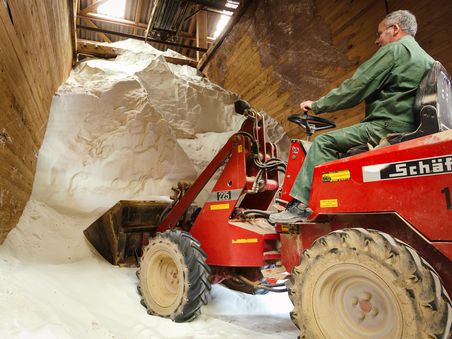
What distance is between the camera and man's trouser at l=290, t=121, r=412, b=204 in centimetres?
225

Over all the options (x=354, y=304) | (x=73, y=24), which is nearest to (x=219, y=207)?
(x=354, y=304)

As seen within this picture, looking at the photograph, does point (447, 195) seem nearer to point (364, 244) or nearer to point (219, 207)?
point (364, 244)

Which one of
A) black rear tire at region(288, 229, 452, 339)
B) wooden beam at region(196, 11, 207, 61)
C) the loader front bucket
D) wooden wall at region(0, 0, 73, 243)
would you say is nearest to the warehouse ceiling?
wooden beam at region(196, 11, 207, 61)

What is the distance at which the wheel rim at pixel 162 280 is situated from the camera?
3.32m

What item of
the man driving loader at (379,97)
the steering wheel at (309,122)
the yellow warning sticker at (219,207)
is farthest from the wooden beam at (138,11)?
the man driving loader at (379,97)

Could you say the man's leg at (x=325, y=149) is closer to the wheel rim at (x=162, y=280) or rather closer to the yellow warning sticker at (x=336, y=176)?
the yellow warning sticker at (x=336, y=176)

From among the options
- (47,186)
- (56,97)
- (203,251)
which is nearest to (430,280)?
(203,251)

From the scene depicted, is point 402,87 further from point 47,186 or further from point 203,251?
point 47,186

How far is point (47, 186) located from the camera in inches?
207

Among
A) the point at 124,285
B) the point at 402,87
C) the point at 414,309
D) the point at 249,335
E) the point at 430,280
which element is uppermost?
the point at 402,87

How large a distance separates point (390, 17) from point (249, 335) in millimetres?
2683

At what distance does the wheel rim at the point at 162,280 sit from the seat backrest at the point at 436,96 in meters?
2.36

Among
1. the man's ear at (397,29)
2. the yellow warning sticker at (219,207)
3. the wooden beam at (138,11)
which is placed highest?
the wooden beam at (138,11)

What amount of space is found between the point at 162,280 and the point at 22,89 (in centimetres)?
238
